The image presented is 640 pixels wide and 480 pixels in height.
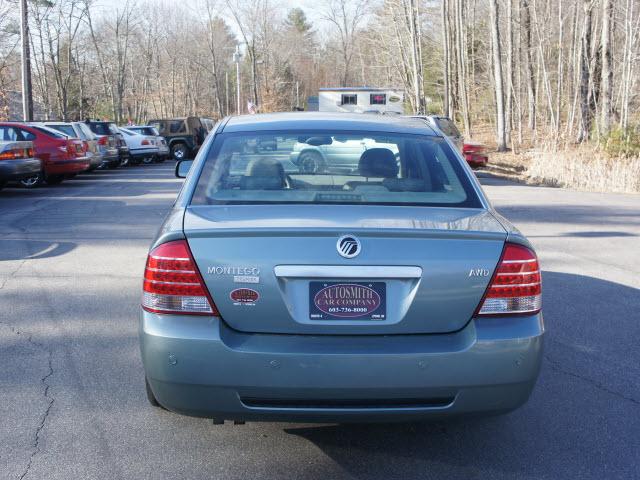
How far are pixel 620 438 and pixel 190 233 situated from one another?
2560 millimetres

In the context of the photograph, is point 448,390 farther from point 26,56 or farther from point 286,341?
point 26,56

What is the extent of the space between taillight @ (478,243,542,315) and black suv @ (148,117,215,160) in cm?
3181

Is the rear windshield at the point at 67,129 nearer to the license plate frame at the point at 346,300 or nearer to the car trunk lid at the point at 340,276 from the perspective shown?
the car trunk lid at the point at 340,276

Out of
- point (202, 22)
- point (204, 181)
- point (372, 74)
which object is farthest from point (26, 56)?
point (372, 74)

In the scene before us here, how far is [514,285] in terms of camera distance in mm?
3525

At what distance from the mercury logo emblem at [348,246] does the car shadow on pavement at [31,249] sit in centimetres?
708

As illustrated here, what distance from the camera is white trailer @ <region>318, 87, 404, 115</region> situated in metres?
38.0

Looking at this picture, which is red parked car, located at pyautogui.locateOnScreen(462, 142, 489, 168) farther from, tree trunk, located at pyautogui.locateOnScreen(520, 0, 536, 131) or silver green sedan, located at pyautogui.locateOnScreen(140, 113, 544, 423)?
silver green sedan, located at pyautogui.locateOnScreen(140, 113, 544, 423)

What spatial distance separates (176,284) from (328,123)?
182 cm

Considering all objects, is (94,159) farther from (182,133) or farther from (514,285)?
(514,285)

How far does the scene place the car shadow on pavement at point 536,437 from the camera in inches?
148

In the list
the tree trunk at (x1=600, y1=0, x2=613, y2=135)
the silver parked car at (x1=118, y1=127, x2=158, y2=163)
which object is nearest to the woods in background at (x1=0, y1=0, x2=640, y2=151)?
the tree trunk at (x1=600, y1=0, x2=613, y2=135)

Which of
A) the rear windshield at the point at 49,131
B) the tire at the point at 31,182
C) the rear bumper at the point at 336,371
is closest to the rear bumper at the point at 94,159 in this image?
the rear windshield at the point at 49,131

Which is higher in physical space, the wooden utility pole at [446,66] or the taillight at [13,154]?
the wooden utility pole at [446,66]
